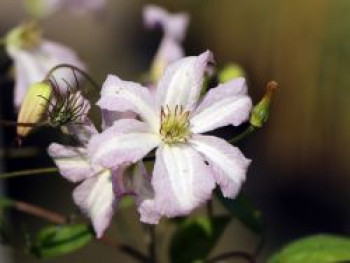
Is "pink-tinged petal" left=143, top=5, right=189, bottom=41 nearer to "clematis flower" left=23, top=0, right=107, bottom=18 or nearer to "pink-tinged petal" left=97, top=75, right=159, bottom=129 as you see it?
"clematis flower" left=23, top=0, right=107, bottom=18

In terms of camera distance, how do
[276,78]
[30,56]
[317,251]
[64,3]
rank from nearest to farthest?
[317,251], [30,56], [64,3], [276,78]

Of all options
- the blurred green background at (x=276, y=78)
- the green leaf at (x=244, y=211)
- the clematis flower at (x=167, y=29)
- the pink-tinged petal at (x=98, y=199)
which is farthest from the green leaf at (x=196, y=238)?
the blurred green background at (x=276, y=78)

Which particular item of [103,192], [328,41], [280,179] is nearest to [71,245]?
[103,192]

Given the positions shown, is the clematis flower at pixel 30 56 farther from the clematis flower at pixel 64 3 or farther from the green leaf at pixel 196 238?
the green leaf at pixel 196 238

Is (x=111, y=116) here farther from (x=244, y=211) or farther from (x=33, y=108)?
(x=244, y=211)

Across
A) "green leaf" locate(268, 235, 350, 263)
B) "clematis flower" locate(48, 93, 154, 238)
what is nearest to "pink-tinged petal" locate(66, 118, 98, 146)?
"clematis flower" locate(48, 93, 154, 238)

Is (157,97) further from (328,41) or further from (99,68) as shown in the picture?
(99,68)

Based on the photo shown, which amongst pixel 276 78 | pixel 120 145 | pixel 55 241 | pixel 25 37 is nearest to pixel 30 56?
pixel 25 37
